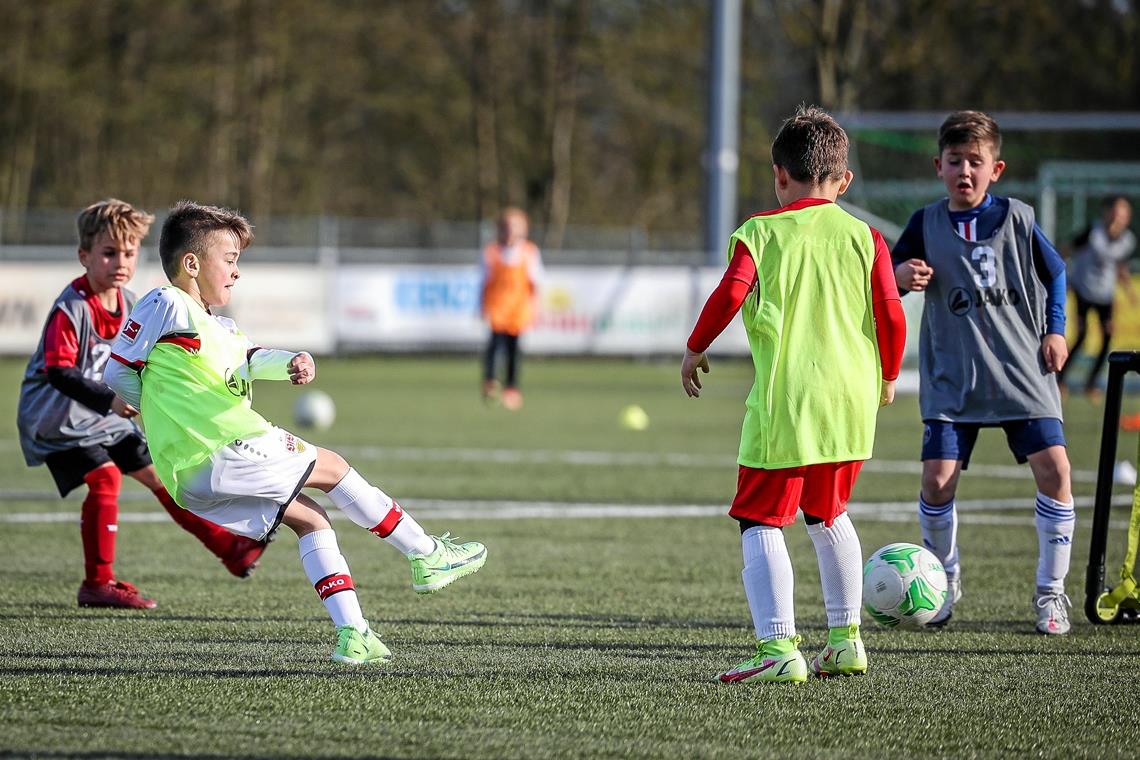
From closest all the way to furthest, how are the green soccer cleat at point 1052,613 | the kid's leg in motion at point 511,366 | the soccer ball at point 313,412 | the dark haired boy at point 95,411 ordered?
1. the green soccer cleat at point 1052,613
2. the dark haired boy at point 95,411
3. the soccer ball at point 313,412
4. the kid's leg in motion at point 511,366

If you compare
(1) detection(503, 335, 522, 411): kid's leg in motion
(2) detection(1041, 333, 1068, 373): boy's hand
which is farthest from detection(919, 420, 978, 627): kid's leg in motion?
(1) detection(503, 335, 522, 411): kid's leg in motion

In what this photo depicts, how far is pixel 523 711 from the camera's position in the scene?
4.19m

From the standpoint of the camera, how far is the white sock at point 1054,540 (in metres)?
5.64

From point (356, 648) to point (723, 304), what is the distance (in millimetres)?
1515

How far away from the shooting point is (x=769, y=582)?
14.9 feet

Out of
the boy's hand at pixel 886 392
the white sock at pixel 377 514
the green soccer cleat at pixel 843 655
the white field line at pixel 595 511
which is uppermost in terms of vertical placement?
the boy's hand at pixel 886 392

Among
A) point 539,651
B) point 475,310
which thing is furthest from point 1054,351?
point 475,310

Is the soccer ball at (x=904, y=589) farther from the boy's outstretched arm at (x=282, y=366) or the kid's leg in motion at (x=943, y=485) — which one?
the boy's outstretched arm at (x=282, y=366)

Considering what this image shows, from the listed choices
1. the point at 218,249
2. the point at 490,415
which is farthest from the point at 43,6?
the point at 218,249

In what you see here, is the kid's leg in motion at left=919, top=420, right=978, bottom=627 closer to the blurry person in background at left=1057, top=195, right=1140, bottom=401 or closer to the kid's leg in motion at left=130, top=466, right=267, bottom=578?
the kid's leg in motion at left=130, top=466, right=267, bottom=578

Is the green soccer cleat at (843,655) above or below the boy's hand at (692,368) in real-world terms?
below

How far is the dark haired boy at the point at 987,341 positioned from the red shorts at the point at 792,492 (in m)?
1.25

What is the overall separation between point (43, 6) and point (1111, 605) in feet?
100.0

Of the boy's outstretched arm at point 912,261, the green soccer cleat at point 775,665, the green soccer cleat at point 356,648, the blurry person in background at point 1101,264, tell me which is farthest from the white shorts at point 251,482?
the blurry person in background at point 1101,264
